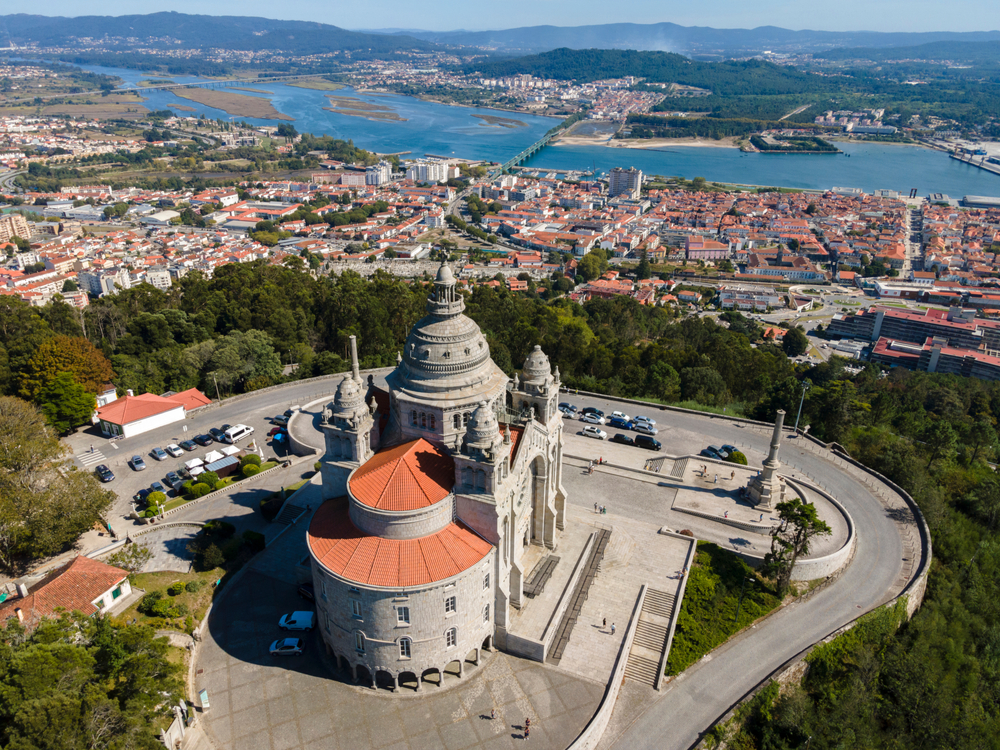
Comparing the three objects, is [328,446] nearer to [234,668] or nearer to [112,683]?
[234,668]

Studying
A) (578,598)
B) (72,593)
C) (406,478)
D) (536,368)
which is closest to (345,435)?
(406,478)

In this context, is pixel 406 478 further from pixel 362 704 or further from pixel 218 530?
pixel 218 530

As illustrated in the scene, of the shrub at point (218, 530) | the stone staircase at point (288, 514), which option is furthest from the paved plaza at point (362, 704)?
the stone staircase at point (288, 514)

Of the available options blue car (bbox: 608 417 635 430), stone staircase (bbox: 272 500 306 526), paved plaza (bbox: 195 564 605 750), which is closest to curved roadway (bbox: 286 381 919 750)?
paved plaza (bbox: 195 564 605 750)

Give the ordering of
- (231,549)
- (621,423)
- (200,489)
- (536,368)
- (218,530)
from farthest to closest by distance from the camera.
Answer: (621,423) → (200,489) → (218,530) → (231,549) → (536,368)

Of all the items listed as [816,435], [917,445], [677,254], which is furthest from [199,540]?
[677,254]

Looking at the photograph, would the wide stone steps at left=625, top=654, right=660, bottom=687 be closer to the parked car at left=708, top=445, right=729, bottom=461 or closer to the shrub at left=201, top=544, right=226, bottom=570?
the parked car at left=708, top=445, right=729, bottom=461
